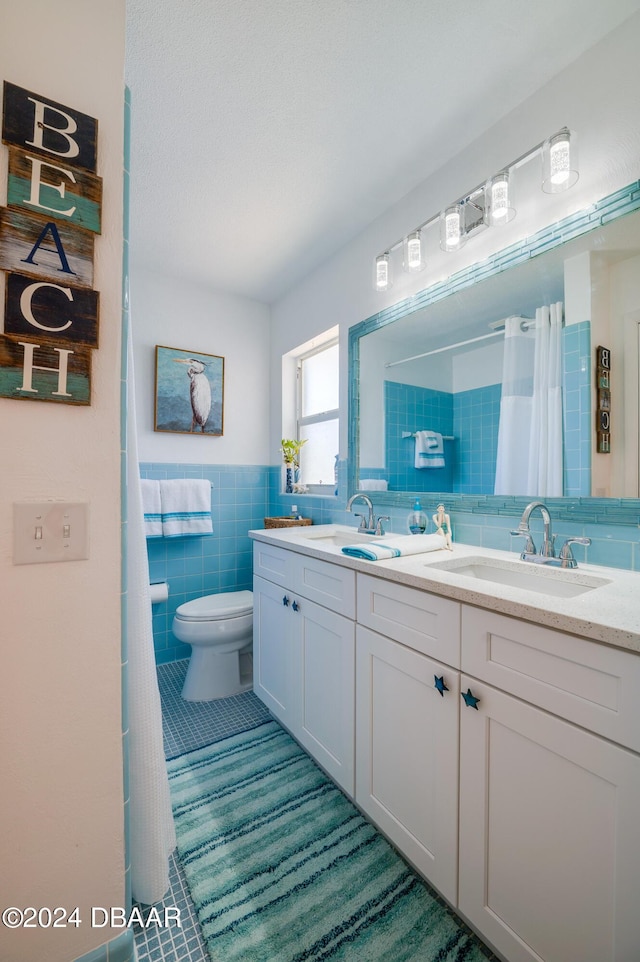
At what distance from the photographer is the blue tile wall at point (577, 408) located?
4.16 ft

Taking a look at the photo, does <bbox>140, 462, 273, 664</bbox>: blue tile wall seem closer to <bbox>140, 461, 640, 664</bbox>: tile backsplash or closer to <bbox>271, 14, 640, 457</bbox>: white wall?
<bbox>140, 461, 640, 664</bbox>: tile backsplash

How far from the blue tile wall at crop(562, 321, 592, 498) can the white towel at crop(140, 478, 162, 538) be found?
220 centimetres

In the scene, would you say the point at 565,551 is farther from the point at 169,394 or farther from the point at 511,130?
the point at 169,394

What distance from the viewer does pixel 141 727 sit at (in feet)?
3.35

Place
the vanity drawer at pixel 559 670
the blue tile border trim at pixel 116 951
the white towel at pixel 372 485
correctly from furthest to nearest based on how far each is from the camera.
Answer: the white towel at pixel 372 485
the blue tile border trim at pixel 116 951
the vanity drawer at pixel 559 670

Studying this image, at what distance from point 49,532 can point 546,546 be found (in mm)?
1368

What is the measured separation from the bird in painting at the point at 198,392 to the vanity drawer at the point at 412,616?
1897 mm

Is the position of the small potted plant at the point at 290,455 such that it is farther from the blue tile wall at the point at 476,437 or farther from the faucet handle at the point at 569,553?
the faucet handle at the point at 569,553

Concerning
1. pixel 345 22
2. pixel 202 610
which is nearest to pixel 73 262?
pixel 345 22

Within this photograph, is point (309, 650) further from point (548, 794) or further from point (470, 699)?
point (548, 794)

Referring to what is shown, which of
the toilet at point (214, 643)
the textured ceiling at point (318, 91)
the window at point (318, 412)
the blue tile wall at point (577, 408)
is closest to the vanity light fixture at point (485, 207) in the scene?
the textured ceiling at point (318, 91)

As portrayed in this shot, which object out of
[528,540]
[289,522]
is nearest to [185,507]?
[289,522]

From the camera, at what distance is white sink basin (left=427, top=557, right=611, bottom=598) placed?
1135mm

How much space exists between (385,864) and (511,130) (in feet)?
8.35
